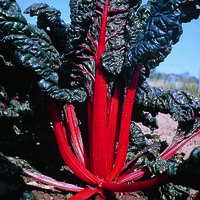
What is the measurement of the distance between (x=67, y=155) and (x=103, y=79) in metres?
0.71

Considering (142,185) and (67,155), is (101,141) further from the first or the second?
(142,185)

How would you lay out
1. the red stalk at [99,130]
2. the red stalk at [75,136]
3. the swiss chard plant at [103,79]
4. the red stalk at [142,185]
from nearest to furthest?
1. the red stalk at [142,185]
2. the swiss chard plant at [103,79]
3. the red stalk at [99,130]
4. the red stalk at [75,136]

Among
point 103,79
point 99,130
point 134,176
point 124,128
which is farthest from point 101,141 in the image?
point 103,79

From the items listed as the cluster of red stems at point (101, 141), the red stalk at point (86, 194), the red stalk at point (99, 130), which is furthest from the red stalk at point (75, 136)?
the red stalk at point (86, 194)

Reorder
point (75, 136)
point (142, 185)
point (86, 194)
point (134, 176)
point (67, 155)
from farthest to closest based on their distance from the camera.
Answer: point (75, 136)
point (67, 155)
point (134, 176)
point (86, 194)
point (142, 185)

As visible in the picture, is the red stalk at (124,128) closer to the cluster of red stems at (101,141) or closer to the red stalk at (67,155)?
the cluster of red stems at (101,141)

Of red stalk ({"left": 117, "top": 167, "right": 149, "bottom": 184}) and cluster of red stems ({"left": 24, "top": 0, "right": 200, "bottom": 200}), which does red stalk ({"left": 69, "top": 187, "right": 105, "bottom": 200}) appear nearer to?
cluster of red stems ({"left": 24, "top": 0, "right": 200, "bottom": 200})

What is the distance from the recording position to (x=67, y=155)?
73.5 inches

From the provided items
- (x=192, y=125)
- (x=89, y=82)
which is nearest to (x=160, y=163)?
(x=192, y=125)

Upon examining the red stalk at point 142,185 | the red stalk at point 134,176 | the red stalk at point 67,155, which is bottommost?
the red stalk at point 142,185

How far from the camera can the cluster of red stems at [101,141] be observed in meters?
1.77

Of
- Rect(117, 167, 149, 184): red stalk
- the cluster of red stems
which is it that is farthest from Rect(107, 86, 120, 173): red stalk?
Rect(117, 167, 149, 184): red stalk

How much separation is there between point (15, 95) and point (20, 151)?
2.25 feet

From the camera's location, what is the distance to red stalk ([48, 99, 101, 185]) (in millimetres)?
1761
